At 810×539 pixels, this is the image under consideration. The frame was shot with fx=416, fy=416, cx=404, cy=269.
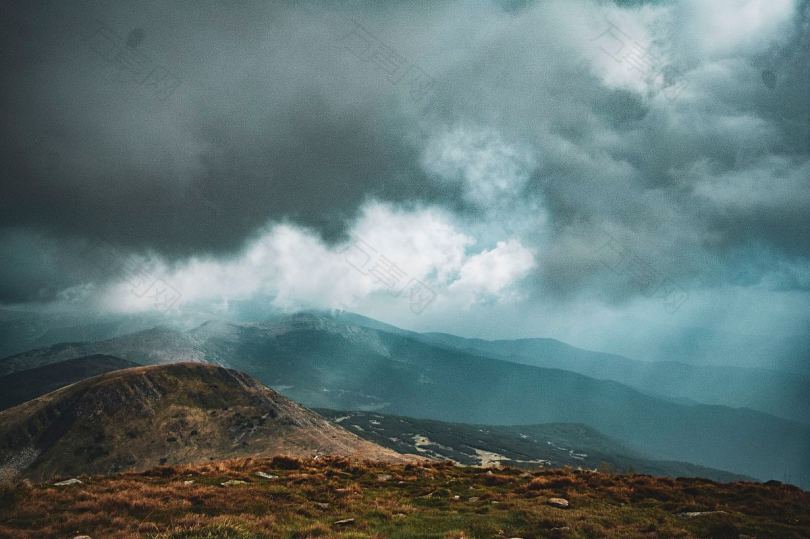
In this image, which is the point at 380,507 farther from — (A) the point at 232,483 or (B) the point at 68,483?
(B) the point at 68,483

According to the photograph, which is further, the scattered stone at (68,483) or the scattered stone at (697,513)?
the scattered stone at (68,483)

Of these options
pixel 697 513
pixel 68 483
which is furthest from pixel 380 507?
pixel 68 483

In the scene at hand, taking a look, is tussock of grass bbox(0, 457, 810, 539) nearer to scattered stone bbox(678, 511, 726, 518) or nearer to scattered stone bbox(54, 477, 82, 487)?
scattered stone bbox(678, 511, 726, 518)

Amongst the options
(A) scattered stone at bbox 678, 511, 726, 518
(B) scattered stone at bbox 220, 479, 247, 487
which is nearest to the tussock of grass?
(A) scattered stone at bbox 678, 511, 726, 518

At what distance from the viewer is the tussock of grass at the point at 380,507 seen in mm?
16844

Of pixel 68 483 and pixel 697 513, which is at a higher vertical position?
pixel 697 513

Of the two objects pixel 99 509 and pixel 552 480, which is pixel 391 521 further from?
pixel 552 480

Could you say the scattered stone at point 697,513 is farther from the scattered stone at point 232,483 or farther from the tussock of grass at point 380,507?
the scattered stone at point 232,483

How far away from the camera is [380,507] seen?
21625 millimetres

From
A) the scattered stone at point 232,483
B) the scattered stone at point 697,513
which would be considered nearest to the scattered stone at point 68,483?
the scattered stone at point 232,483

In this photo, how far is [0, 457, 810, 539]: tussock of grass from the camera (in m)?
16.8

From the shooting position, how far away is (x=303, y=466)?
33.3 m

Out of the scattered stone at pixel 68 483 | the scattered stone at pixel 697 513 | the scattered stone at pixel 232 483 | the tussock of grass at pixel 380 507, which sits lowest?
the scattered stone at pixel 68 483

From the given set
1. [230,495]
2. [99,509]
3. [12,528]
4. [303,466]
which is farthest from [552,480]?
[12,528]
